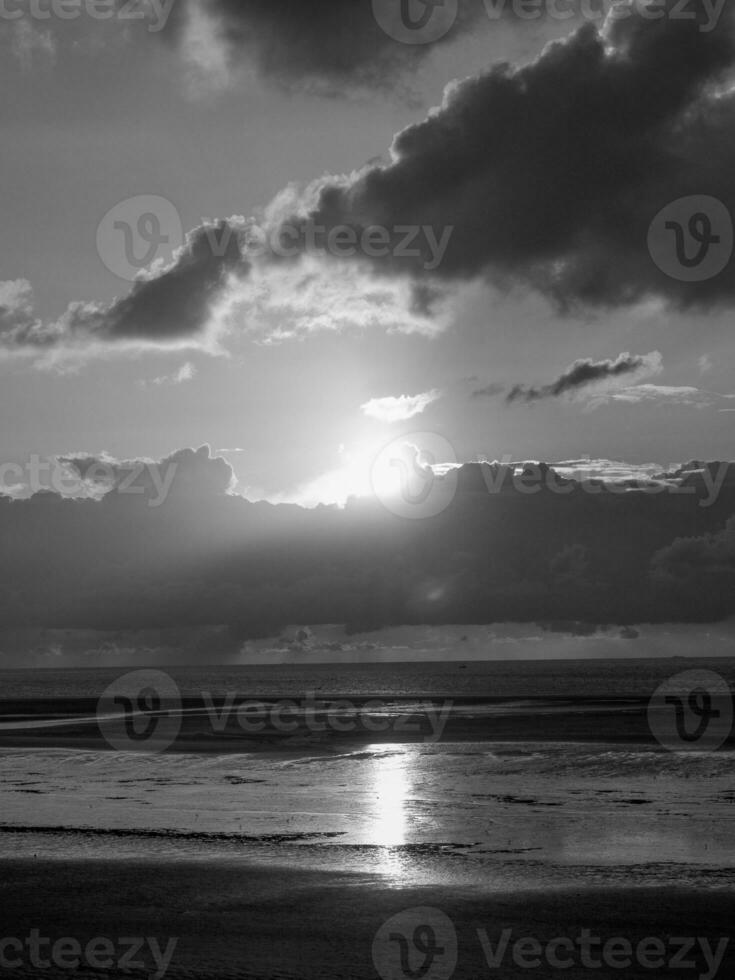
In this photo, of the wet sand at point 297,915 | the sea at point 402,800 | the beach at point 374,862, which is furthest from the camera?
the sea at point 402,800

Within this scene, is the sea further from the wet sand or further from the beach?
the wet sand

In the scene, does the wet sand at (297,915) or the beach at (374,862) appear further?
the beach at (374,862)

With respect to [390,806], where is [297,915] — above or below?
below

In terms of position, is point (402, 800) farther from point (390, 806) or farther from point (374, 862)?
point (374, 862)

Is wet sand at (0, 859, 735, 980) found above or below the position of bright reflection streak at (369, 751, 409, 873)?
below

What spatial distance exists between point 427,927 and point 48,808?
20.5 metres

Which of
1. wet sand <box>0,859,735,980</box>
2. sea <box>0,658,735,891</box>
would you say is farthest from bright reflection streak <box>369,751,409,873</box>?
wet sand <box>0,859,735,980</box>

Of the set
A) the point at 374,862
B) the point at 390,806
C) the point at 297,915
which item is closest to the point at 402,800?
the point at 390,806

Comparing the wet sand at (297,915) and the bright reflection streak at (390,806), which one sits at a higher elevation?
the bright reflection streak at (390,806)

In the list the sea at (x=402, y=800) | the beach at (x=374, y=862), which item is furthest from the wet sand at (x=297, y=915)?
the sea at (x=402, y=800)

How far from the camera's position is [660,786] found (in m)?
39.1

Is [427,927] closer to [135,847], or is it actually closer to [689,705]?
[135,847]

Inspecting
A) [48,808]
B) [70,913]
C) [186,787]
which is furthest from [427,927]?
[186,787]

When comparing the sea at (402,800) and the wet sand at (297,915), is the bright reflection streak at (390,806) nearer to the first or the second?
the sea at (402,800)
